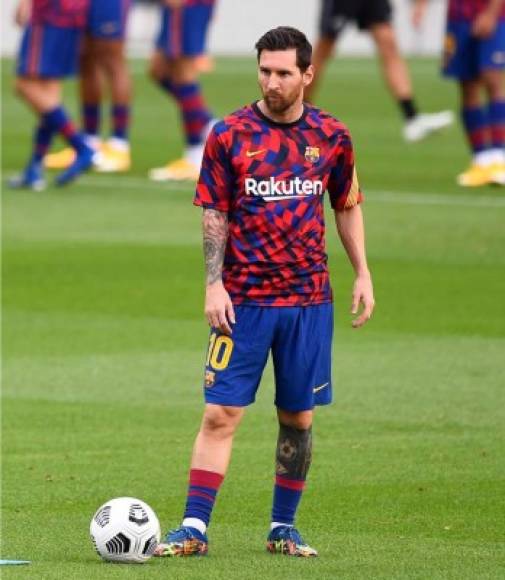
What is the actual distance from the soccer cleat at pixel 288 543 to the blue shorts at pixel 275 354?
17.9 inches

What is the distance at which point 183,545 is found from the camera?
7164 mm

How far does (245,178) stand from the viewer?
23.4ft

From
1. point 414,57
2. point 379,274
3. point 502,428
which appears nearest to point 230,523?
point 502,428

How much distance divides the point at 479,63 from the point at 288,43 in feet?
38.3

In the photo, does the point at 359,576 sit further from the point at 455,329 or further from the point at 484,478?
the point at 455,329

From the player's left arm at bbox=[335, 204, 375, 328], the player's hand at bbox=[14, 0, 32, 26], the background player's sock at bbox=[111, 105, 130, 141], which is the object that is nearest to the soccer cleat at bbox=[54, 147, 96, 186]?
the background player's sock at bbox=[111, 105, 130, 141]

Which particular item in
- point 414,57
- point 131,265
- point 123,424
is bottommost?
point 414,57

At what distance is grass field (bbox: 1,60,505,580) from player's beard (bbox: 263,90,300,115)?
5.38 feet

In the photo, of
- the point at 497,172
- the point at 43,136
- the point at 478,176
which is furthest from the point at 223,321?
the point at 478,176

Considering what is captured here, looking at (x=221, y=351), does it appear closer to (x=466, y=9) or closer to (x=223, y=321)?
(x=223, y=321)

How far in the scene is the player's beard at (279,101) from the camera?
7066 mm

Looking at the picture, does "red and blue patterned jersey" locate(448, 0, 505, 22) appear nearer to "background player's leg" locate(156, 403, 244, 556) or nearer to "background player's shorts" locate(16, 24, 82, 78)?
"background player's shorts" locate(16, 24, 82, 78)

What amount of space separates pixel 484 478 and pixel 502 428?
113 centimetres

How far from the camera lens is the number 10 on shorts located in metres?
7.19
